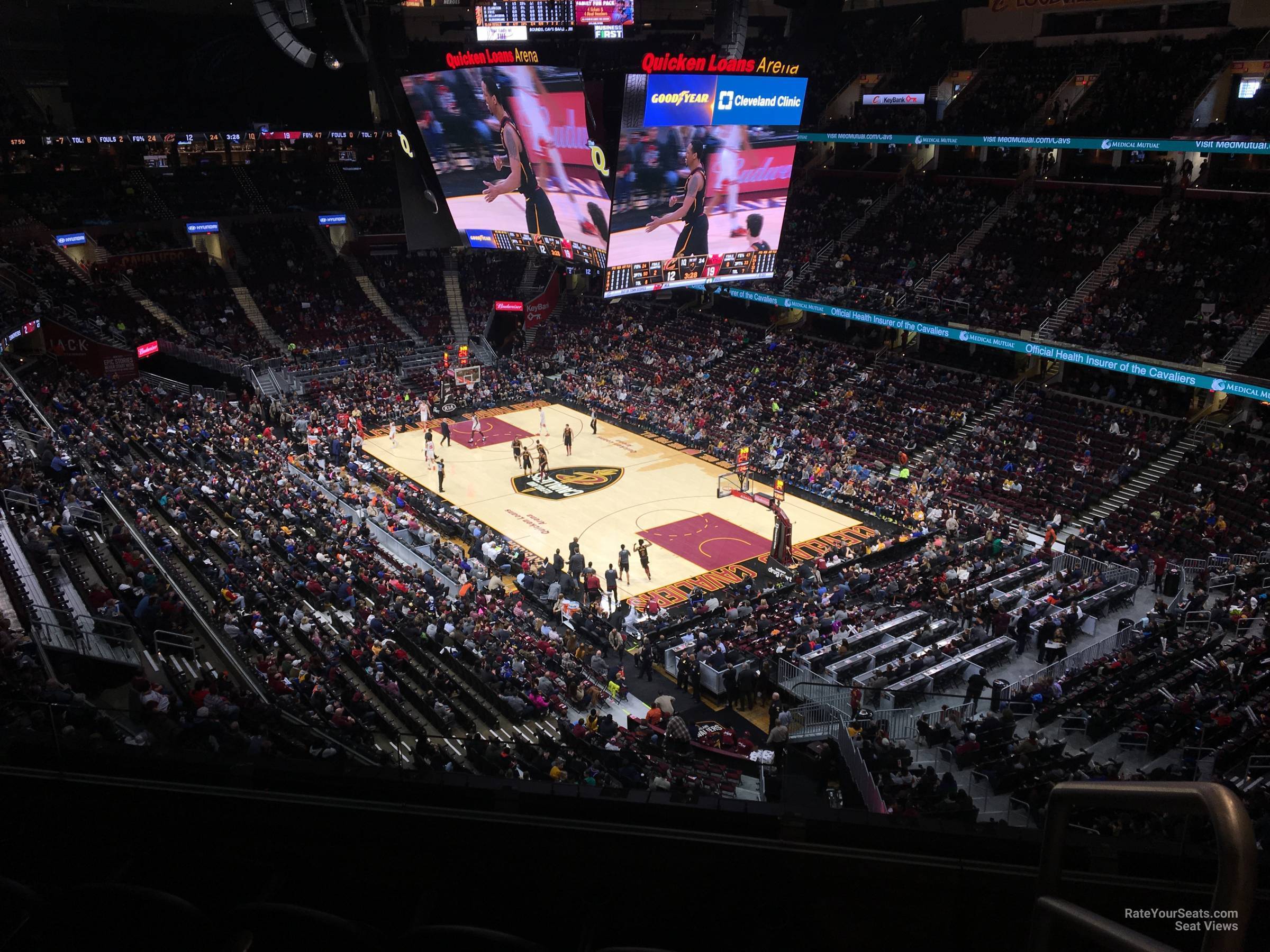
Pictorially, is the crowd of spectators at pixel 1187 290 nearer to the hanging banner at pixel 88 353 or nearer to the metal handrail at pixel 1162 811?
the metal handrail at pixel 1162 811

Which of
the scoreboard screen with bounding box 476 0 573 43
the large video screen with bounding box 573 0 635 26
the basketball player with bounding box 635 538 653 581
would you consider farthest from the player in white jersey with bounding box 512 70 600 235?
the basketball player with bounding box 635 538 653 581

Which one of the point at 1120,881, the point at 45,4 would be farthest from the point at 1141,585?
the point at 45,4

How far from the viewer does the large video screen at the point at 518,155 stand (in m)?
30.6

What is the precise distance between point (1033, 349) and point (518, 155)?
59.9 ft

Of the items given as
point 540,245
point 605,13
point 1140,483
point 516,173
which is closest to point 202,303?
point 540,245

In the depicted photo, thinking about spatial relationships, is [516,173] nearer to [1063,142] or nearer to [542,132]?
[542,132]

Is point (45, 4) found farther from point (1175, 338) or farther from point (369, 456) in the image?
point (1175, 338)

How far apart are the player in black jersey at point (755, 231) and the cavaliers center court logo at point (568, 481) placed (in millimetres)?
9124

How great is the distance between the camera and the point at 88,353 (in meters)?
34.3

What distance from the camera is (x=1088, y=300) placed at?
31.4 m

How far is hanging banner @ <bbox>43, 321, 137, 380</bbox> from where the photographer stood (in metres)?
33.6

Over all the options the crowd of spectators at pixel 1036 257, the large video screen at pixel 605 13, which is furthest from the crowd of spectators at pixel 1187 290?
the large video screen at pixel 605 13

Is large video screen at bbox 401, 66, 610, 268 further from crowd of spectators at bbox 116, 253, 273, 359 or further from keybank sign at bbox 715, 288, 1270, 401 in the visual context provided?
crowd of spectators at bbox 116, 253, 273, 359

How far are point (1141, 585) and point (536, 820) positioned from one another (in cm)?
2228
